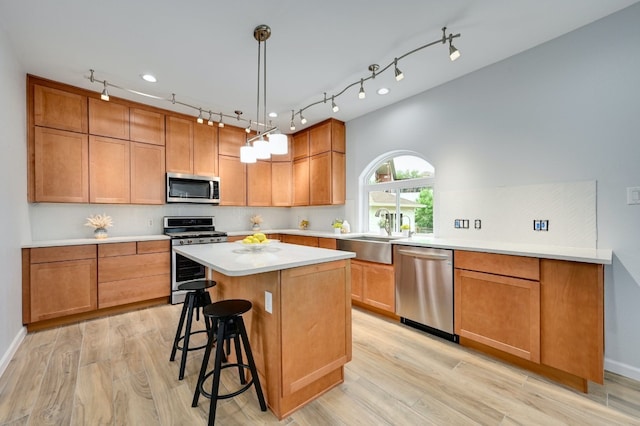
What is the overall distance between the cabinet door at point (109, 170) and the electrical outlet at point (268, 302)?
9.69 feet

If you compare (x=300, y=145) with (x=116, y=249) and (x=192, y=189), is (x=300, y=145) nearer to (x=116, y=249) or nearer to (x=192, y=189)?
(x=192, y=189)

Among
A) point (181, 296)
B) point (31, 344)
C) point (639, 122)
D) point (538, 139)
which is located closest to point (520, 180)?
point (538, 139)

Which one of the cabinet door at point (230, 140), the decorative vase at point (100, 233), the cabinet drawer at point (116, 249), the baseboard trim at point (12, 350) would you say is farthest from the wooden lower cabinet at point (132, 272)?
the cabinet door at point (230, 140)

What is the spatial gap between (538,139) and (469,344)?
77.5 inches

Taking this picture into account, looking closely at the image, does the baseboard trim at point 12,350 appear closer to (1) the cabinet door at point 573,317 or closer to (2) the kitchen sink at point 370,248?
(2) the kitchen sink at point 370,248

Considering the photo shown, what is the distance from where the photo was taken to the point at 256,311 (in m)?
1.84

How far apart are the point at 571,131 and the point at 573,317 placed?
4.98 ft

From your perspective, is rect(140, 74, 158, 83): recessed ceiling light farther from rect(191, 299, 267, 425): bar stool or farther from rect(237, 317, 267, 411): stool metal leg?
rect(237, 317, 267, 411): stool metal leg

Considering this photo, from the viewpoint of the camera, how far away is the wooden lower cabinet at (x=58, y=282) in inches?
109

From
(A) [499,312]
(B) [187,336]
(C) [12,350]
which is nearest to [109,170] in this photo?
(C) [12,350]

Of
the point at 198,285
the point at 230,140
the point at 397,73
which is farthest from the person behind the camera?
the point at 230,140

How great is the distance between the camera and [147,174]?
12.2 feet

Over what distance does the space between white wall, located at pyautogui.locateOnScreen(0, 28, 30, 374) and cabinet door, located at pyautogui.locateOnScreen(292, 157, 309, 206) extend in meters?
3.41

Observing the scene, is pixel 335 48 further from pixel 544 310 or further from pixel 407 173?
pixel 544 310
